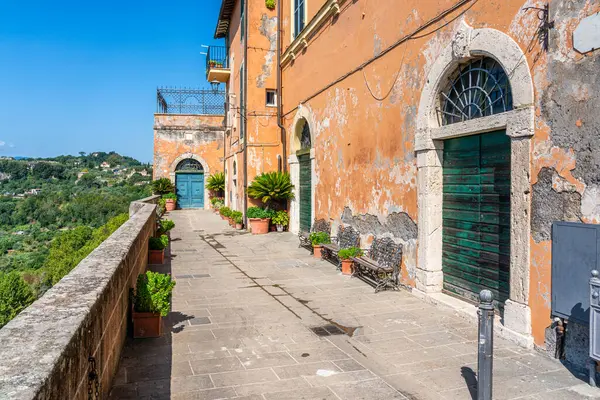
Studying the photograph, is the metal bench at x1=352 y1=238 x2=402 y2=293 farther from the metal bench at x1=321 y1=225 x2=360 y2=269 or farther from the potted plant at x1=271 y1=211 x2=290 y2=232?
the potted plant at x1=271 y1=211 x2=290 y2=232

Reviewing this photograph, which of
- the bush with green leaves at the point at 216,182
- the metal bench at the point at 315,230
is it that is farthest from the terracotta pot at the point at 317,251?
the bush with green leaves at the point at 216,182

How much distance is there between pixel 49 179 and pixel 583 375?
75267mm

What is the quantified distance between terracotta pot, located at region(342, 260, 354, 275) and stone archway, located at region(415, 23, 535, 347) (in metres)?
1.70

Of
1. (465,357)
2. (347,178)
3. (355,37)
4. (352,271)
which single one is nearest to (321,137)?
(347,178)

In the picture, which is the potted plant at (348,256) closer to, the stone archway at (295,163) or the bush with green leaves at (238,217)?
the stone archway at (295,163)

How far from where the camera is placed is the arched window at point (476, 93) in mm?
5238

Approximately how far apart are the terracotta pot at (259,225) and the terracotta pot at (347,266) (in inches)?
240

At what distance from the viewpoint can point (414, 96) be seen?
6.72 meters

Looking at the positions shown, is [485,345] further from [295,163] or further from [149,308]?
[295,163]

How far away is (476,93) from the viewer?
5.70 metres

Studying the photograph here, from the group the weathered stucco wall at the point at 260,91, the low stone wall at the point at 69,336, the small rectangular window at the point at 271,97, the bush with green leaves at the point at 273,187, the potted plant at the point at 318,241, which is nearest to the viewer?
the low stone wall at the point at 69,336

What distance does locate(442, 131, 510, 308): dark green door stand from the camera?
17.1ft

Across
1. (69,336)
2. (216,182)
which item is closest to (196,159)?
(216,182)

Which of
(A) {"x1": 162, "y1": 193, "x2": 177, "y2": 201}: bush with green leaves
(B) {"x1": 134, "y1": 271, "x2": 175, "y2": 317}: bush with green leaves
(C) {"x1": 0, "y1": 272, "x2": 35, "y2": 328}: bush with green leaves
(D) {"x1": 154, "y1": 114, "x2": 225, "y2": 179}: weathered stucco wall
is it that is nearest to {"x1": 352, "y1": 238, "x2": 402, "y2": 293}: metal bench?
(B) {"x1": 134, "y1": 271, "x2": 175, "y2": 317}: bush with green leaves
